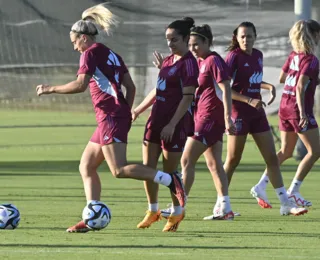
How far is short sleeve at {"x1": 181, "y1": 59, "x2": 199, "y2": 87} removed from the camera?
1097 centimetres

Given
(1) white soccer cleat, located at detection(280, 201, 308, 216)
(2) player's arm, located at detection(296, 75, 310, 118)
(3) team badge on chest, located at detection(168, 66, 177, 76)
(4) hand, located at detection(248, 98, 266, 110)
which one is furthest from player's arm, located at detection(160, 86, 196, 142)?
(2) player's arm, located at detection(296, 75, 310, 118)

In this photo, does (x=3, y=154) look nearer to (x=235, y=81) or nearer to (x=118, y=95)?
(x=235, y=81)

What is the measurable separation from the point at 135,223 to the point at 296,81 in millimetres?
2737

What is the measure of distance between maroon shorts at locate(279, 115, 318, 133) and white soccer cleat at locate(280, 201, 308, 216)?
943 mm

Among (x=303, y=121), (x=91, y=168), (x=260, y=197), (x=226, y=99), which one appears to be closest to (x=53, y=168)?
(x=260, y=197)

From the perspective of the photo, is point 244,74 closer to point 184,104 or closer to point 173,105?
point 173,105

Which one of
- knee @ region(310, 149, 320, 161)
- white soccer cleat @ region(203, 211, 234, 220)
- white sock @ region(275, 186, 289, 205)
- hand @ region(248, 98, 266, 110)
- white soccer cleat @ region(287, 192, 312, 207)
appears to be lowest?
white soccer cleat @ region(287, 192, 312, 207)

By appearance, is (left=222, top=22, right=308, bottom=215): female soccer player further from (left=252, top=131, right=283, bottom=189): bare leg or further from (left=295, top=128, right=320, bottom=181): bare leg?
(left=295, top=128, right=320, bottom=181): bare leg

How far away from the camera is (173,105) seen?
1118 centimetres

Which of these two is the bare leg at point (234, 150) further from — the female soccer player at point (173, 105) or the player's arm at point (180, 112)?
the player's arm at point (180, 112)

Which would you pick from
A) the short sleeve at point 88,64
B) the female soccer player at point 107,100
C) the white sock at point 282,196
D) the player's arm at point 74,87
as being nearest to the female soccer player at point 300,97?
the white sock at point 282,196

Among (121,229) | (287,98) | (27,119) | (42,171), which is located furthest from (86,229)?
(27,119)

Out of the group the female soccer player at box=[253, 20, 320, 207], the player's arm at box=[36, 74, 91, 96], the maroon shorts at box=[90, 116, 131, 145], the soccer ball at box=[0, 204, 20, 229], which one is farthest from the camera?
the female soccer player at box=[253, 20, 320, 207]

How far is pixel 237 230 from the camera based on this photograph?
11.3 m
